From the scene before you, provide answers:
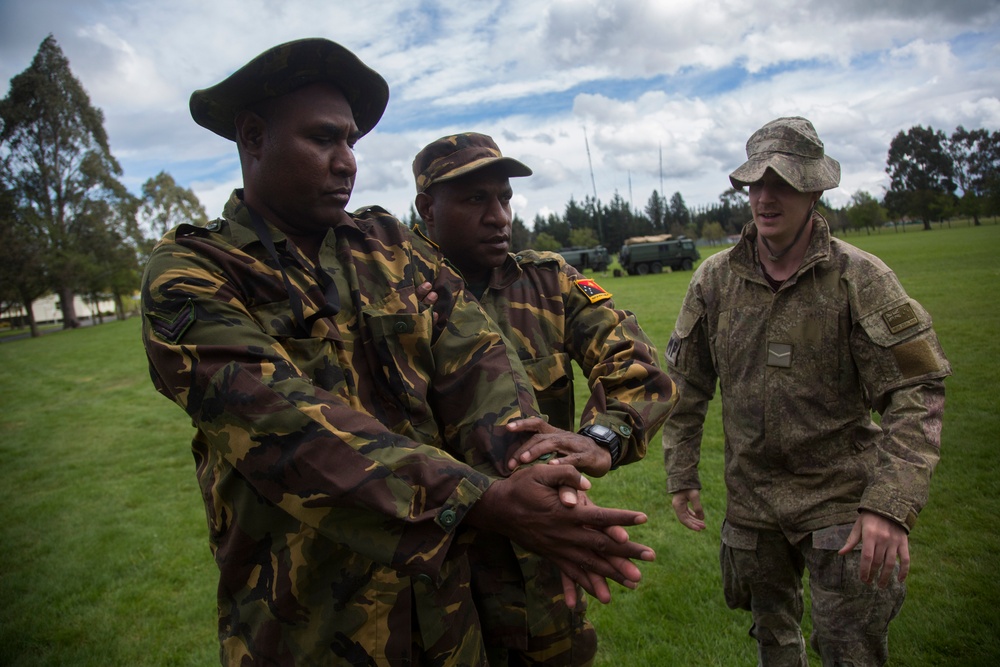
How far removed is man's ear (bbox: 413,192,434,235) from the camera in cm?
291

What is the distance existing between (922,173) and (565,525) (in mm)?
84180

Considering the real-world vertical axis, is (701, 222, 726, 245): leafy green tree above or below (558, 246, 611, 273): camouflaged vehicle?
above

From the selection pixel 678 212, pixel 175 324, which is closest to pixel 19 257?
pixel 175 324

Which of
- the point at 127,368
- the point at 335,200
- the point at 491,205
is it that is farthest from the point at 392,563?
the point at 127,368

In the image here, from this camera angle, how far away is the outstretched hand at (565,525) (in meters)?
1.45

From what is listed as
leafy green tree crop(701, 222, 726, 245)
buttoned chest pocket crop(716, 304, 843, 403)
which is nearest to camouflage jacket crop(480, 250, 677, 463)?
buttoned chest pocket crop(716, 304, 843, 403)

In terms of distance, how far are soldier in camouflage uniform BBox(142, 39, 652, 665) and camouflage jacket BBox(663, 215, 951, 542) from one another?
1.65 meters

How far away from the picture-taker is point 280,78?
1.86m

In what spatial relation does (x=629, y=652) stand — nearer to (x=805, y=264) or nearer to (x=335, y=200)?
(x=805, y=264)

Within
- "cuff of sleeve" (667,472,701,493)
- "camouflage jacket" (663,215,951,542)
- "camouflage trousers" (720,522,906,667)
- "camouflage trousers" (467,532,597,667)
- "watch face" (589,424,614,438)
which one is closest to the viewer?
"watch face" (589,424,614,438)

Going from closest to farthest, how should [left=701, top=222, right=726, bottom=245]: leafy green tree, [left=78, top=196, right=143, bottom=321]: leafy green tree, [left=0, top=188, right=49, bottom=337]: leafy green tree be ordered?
[left=0, top=188, right=49, bottom=337]: leafy green tree → [left=78, top=196, right=143, bottom=321]: leafy green tree → [left=701, top=222, right=726, bottom=245]: leafy green tree

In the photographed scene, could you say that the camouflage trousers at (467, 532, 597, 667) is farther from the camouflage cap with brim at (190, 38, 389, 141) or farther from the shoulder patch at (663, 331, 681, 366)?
the shoulder patch at (663, 331, 681, 366)

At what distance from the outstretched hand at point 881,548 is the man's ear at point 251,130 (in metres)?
2.53

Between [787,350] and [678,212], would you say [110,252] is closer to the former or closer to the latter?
[787,350]
